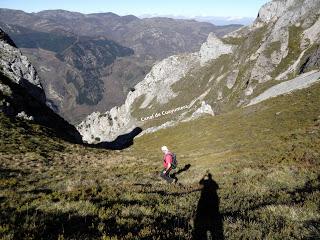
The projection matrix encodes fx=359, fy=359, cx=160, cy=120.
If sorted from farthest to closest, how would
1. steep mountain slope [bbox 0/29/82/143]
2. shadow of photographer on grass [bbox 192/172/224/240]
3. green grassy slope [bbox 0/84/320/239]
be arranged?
steep mountain slope [bbox 0/29/82/143] < shadow of photographer on grass [bbox 192/172/224/240] < green grassy slope [bbox 0/84/320/239]

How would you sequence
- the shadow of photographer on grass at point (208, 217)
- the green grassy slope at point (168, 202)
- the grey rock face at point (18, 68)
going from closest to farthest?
1. the green grassy slope at point (168, 202)
2. the shadow of photographer on grass at point (208, 217)
3. the grey rock face at point (18, 68)

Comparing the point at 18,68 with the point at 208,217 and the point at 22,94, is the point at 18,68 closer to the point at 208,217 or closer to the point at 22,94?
the point at 22,94

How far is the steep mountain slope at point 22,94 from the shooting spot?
195 feet

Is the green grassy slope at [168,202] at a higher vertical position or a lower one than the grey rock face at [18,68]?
lower

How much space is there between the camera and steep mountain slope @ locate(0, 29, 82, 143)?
5946 centimetres

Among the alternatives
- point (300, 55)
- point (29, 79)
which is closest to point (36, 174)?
point (29, 79)

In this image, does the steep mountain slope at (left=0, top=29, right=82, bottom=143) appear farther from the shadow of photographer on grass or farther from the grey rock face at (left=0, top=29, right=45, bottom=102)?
the shadow of photographer on grass

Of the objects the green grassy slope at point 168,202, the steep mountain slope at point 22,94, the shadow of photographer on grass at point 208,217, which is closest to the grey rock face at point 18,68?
the steep mountain slope at point 22,94

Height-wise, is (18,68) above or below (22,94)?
above

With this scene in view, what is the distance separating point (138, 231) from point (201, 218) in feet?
11.1

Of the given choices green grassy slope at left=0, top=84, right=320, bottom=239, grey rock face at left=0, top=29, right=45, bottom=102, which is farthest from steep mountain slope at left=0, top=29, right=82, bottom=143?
green grassy slope at left=0, top=84, right=320, bottom=239

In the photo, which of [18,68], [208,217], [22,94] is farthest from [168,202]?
[18,68]

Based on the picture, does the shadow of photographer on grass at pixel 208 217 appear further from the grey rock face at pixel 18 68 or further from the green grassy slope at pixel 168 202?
the grey rock face at pixel 18 68

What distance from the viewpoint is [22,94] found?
67.9m
